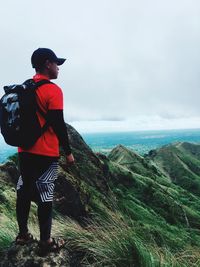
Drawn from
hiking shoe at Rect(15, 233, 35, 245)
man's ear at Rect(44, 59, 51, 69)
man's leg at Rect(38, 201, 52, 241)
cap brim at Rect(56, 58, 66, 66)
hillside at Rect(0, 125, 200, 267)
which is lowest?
hillside at Rect(0, 125, 200, 267)

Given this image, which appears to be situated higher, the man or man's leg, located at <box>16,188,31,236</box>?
the man

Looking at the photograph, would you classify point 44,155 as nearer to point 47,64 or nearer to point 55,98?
point 55,98

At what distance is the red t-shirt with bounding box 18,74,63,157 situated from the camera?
295 inches

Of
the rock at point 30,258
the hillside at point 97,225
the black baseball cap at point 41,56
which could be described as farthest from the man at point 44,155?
the hillside at point 97,225

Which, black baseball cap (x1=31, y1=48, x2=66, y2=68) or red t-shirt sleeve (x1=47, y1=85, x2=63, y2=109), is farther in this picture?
black baseball cap (x1=31, y1=48, x2=66, y2=68)

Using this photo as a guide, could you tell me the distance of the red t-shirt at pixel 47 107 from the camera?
749 centimetres

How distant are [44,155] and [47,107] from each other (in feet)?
3.09

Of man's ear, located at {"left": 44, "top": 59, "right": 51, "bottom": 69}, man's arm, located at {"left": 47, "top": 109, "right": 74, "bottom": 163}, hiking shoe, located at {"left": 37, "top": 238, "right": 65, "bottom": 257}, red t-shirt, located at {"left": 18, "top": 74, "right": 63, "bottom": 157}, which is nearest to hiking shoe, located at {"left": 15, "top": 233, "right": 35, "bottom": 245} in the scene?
hiking shoe, located at {"left": 37, "top": 238, "right": 65, "bottom": 257}

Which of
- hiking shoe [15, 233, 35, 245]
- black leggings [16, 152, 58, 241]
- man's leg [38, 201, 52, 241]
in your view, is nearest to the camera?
black leggings [16, 152, 58, 241]

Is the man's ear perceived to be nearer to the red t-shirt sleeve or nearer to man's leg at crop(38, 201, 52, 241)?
the red t-shirt sleeve

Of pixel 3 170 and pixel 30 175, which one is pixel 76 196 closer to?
pixel 3 170

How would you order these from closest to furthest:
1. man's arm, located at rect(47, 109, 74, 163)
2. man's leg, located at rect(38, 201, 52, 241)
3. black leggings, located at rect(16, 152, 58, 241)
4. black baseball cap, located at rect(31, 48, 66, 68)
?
man's arm, located at rect(47, 109, 74, 163), black leggings, located at rect(16, 152, 58, 241), man's leg, located at rect(38, 201, 52, 241), black baseball cap, located at rect(31, 48, 66, 68)

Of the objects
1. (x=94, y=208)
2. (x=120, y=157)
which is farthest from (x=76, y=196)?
(x=120, y=157)

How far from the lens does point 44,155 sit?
24.9ft
